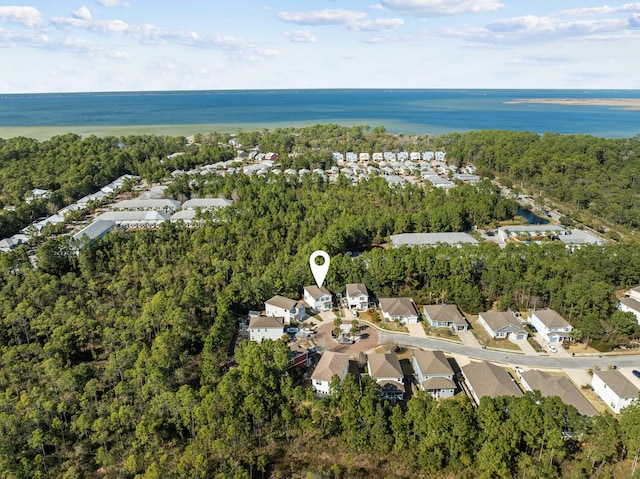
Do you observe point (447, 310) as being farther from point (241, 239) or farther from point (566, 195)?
point (566, 195)

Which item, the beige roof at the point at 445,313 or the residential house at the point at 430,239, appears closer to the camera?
the beige roof at the point at 445,313

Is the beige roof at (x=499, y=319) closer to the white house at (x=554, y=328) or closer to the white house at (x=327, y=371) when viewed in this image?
the white house at (x=554, y=328)

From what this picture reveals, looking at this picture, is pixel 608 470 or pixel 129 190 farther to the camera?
pixel 129 190

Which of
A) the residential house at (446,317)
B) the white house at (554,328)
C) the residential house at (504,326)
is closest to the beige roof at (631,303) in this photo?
the white house at (554,328)

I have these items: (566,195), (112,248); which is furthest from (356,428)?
(566,195)

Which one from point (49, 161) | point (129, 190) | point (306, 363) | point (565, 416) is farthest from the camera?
point (49, 161)

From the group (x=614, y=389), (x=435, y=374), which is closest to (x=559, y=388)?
(x=614, y=389)
